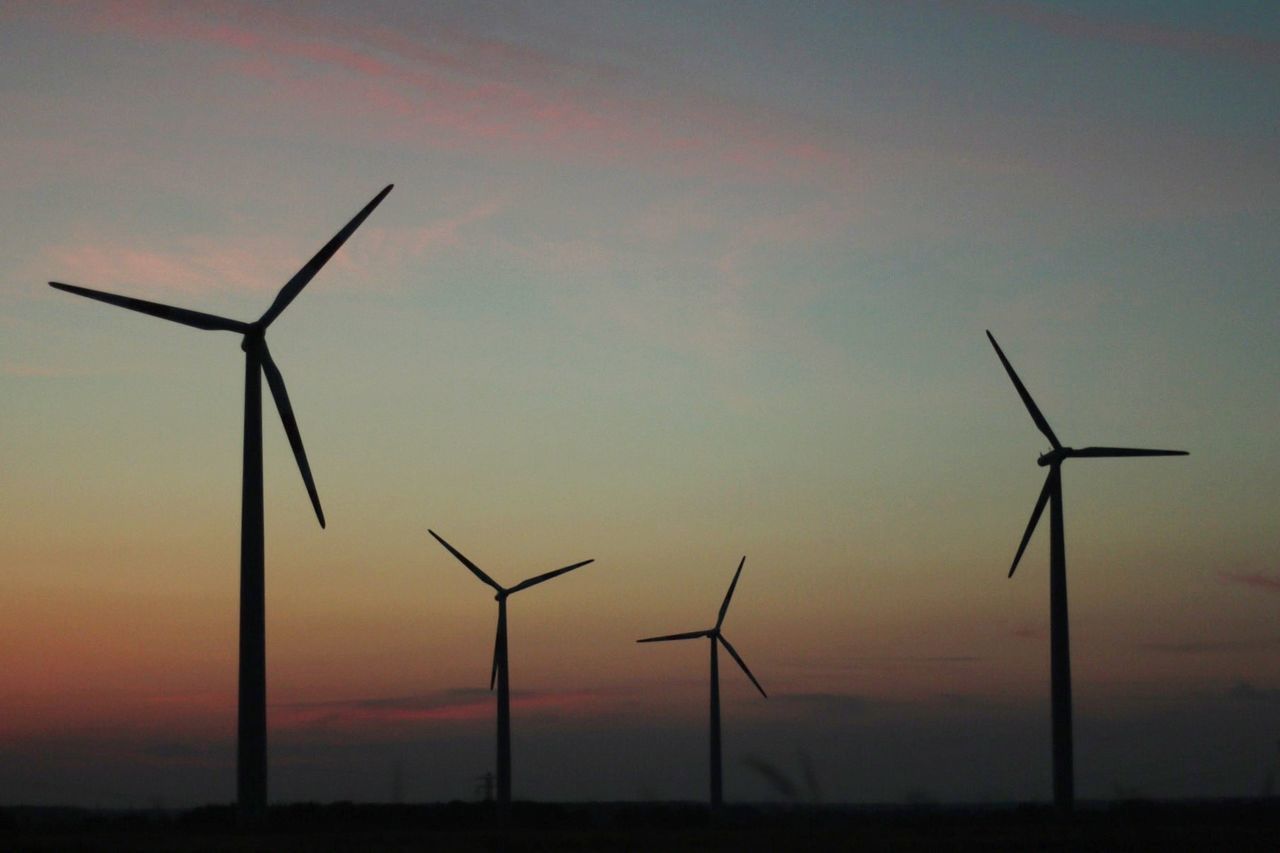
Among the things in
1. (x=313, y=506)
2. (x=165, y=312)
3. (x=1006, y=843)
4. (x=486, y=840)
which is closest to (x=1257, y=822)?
(x=1006, y=843)

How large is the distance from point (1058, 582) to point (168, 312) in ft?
142

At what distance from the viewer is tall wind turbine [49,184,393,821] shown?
168 ft

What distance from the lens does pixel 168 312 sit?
196 feet

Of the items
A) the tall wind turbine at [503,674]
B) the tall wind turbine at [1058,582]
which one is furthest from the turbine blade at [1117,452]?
the tall wind turbine at [503,674]

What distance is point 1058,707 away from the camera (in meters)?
76.4

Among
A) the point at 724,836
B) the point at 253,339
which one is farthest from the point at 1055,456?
the point at 253,339

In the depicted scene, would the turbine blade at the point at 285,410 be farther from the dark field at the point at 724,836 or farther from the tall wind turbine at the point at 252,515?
the dark field at the point at 724,836

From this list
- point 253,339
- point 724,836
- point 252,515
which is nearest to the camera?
point 252,515

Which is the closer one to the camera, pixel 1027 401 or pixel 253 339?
pixel 253 339

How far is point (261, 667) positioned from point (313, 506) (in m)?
8.17

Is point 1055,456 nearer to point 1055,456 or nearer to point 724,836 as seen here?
point 1055,456

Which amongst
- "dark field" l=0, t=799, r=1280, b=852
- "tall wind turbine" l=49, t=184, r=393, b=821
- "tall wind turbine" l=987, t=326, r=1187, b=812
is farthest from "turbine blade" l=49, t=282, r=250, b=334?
"tall wind turbine" l=987, t=326, r=1187, b=812

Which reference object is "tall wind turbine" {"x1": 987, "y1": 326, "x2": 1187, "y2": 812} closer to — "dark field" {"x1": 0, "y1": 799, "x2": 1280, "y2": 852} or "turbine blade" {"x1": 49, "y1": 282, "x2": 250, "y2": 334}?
"dark field" {"x1": 0, "y1": 799, "x2": 1280, "y2": 852}

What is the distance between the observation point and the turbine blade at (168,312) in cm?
5722
